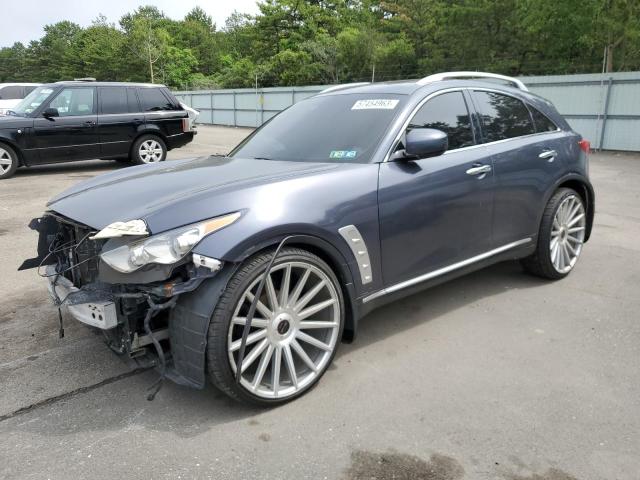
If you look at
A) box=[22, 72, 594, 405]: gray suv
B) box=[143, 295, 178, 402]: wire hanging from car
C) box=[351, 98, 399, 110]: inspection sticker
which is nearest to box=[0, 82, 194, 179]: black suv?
box=[22, 72, 594, 405]: gray suv

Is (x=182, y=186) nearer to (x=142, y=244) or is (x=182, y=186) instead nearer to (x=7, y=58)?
(x=142, y=244)

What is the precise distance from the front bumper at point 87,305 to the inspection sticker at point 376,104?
2101 millimetres

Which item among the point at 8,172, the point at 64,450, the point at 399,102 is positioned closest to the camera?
the point at 64,450

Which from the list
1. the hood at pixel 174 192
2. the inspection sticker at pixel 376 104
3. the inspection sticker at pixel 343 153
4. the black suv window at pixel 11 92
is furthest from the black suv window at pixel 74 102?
the inspection sticker at pixel 343 153

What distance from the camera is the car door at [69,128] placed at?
1025 centimetres

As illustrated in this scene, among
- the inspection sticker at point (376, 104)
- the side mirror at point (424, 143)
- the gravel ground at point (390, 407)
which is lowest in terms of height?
the gravel ground at point (390, 407)

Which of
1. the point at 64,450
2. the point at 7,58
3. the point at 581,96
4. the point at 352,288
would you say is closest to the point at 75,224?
the point at 64,450

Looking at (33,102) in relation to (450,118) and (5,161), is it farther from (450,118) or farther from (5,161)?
(450,118)

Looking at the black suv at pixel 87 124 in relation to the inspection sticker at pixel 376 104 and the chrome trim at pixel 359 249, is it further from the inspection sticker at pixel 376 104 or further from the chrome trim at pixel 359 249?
the chrome trim at pixel 359 249

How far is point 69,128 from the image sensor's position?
10383 millimetres

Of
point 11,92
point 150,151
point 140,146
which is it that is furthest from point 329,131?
point 11,92

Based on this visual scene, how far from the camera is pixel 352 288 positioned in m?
3.07

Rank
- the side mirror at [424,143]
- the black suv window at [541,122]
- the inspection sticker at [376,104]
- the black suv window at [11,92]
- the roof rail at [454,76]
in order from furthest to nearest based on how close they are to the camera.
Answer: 1. the black suv window at [11,92]
2. the black suv window at [541,122]
3. the roof rail at [454,76]
4. the inspection sticker at [376,104]
5. the side mirror at [424,143]

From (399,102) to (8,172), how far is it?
9.30m
